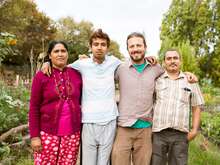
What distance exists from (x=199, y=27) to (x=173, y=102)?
28178mm

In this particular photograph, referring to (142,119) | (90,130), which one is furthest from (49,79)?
(142,119)

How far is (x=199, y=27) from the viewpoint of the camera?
3052 cm

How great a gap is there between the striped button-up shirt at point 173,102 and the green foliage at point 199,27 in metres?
27.1

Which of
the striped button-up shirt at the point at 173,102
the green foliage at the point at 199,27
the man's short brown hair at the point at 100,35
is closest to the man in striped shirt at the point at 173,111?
the striped button-up shirt at the point at 173,102

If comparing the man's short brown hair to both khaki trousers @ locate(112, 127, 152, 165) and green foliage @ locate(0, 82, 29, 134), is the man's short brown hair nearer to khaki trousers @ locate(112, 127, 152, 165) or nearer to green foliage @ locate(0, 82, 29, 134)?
khaki trousers @ locate(112, 127, 152, 165)

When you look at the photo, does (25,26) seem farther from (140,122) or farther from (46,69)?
(140,122)

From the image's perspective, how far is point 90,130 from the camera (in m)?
3.58

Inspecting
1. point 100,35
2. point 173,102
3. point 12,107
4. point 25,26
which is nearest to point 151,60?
point 173,102

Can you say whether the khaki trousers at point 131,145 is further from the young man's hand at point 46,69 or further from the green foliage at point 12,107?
the green foliage at point 12,107

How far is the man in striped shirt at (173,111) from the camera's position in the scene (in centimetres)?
361

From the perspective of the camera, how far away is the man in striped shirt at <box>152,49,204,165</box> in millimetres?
3609

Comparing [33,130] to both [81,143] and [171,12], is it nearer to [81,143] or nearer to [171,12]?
[81,143]

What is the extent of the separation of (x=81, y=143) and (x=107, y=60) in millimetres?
888

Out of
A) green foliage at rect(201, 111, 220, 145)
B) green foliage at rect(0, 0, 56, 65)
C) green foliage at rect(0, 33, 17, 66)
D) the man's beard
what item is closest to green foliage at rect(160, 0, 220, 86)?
green foliage at rect(0, 0, 56, 65)
